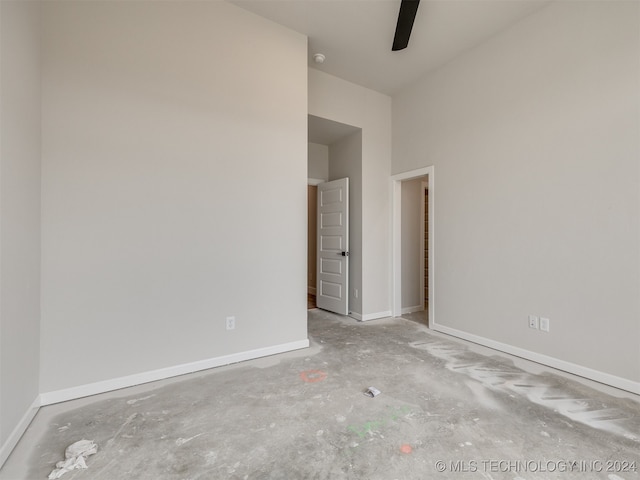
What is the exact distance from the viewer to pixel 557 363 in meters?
2.60

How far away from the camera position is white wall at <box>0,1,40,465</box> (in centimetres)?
153

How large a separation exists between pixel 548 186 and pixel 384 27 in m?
2.21

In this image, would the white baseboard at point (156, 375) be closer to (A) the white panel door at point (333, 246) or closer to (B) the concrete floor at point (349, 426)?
Result: (B) the concrete floor at point (349, 426)

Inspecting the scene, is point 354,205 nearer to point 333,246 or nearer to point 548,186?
point 333,246

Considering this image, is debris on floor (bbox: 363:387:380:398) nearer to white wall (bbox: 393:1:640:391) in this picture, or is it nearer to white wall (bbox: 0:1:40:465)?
white wall (bbox: 393:1:640:391)

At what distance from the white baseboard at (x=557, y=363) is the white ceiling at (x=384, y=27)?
10.6 ft

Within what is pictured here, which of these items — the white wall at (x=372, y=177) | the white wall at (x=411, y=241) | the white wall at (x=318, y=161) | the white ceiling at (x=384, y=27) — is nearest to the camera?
the white ceiling at (x=384, y=27)

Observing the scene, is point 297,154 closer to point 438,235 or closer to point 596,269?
point 438,235

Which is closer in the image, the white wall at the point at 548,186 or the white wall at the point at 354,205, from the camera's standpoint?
the white wall at the point at 548,186

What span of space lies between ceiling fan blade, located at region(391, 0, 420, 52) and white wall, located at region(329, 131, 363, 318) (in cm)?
202

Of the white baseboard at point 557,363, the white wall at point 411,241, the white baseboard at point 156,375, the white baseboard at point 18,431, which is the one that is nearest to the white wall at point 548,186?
the white baseboard at point 557,363

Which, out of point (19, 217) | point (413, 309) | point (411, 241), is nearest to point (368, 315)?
point (413, 309)

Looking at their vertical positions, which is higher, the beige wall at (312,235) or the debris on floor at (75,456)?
the beige wall at (312,235)

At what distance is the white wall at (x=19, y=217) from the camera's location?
1.53 metres
